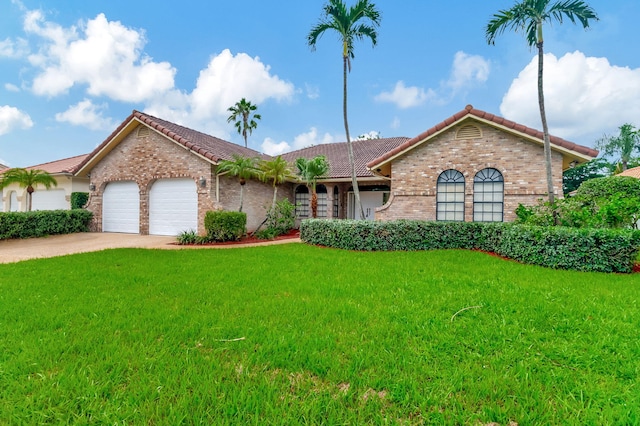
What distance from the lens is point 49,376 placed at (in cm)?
285

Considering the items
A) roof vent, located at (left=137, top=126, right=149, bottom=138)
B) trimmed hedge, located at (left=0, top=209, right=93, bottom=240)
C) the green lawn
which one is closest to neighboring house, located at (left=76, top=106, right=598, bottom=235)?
roof vent, located at (left=137, top=126, right=149, bottom=138)

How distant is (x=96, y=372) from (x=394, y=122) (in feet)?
76.7

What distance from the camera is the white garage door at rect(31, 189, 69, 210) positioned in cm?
1977

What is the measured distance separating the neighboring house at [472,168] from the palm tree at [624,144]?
36.9m

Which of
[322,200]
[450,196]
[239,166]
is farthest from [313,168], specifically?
[450,196]

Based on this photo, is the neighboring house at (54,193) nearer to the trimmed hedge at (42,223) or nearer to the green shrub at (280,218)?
the trimmed hedge at (42,223)

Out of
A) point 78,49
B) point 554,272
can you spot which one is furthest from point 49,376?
point 78,49

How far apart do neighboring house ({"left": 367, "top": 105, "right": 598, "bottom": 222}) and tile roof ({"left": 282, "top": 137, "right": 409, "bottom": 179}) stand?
3.70 m

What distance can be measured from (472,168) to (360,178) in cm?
594

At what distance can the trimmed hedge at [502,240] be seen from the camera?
25.7 ft

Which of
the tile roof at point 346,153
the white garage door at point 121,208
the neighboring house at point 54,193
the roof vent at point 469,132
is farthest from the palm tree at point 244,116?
the roof vent at point 469,132

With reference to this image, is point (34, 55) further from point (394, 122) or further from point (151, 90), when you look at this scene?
point (394, 122)

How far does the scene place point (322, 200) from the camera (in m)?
19.6

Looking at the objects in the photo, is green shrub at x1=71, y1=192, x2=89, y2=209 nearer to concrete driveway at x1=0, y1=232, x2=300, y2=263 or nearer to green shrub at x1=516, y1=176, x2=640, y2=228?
concrete driveway at x1=0, y1=232, x2=300, y2=263
